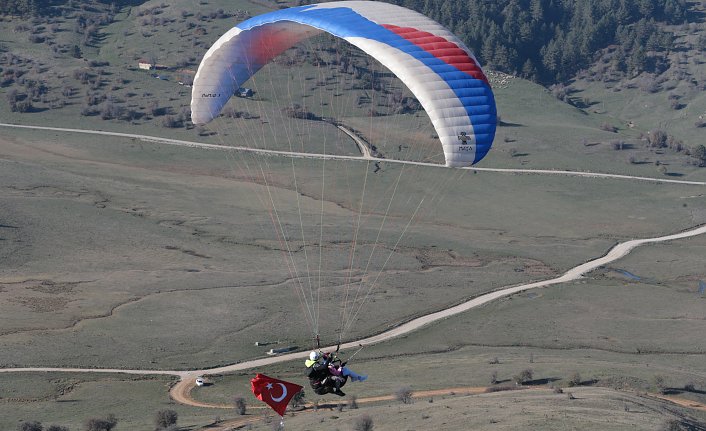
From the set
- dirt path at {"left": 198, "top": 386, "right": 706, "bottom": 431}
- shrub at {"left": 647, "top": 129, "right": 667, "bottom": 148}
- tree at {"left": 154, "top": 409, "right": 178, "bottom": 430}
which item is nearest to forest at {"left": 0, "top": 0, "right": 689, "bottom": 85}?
shrub at {"left": 647, "top": 129, "right": 667, "bottom": 148}

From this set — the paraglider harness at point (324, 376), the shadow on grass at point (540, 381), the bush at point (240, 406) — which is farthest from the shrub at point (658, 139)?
the paraglider harness at point (324, 376)

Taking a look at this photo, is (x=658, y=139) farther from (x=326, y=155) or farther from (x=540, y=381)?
(x=540, y=381)

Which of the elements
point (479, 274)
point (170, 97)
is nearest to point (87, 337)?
point (479, 274)

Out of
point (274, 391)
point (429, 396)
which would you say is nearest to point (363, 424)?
point (429, 396)

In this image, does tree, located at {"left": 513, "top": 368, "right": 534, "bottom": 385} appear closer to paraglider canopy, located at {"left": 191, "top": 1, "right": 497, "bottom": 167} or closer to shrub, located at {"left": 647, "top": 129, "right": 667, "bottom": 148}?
paraglider canopy, located at {"left": 191, "top": 1, "right": 497, "bottom": 167}

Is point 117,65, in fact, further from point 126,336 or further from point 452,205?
point 126,336

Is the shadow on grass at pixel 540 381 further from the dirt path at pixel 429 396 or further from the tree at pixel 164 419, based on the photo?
the tree at pixel 164 419

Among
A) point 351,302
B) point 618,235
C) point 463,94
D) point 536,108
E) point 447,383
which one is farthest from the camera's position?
point 536,108

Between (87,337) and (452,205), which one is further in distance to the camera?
(452,205)
